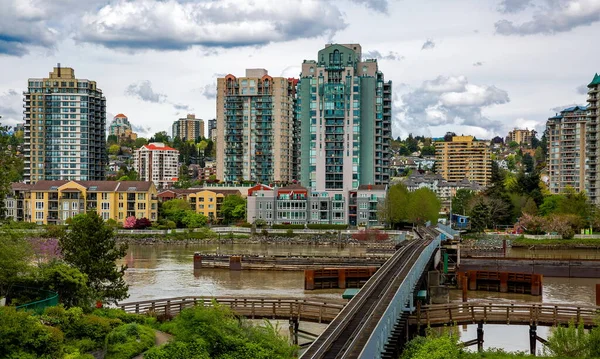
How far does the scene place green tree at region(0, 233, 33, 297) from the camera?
30.7 m

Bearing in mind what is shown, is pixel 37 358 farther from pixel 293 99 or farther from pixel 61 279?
pixel 293 99

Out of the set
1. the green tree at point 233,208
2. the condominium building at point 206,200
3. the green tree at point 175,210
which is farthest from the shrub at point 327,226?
the condominium building at point 206,200

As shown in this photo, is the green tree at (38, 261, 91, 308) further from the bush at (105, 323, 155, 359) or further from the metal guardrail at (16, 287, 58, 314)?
the bush at (105, 323, 155, 359)

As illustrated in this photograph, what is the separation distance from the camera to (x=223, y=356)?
22.6 m

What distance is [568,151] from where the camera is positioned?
472ft

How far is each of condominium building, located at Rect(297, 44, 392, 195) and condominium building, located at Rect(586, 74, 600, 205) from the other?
3309 centimetres

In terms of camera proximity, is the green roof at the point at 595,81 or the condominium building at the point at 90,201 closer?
the condominium building at the point at 90,201

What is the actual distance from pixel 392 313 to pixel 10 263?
1596 centimetres

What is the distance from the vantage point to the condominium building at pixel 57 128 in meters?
142

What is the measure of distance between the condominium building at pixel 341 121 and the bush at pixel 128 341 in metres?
86.7

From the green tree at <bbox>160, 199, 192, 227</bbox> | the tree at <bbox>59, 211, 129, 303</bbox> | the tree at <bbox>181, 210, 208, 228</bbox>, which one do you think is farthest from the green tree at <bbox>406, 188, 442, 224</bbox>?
the tree at <bbox>59, 211, 129, 303</bbox>

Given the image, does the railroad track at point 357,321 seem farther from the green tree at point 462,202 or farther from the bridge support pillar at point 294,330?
the green tree at point 462,202

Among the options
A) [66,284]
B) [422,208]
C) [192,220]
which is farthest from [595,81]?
[66,284]

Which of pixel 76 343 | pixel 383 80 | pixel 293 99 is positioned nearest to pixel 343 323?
pixel 76 343
